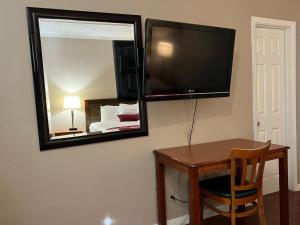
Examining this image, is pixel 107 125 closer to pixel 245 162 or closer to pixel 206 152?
pixel 206 152

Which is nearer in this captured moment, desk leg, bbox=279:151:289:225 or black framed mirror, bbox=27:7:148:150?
black framed mirror, bbox=27:7:148:150

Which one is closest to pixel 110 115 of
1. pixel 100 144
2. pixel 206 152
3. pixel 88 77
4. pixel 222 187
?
pixel 100 144

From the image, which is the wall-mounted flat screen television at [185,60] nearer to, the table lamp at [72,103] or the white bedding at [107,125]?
the white bedding at [107,125]

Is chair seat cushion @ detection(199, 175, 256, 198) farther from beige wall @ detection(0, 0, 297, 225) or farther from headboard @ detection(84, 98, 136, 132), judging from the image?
headboard @ detection(84, 98, 136, 132)

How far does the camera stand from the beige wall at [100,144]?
2031 mm

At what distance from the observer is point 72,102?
224 cm

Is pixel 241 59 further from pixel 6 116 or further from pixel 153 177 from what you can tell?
pixel 6 116

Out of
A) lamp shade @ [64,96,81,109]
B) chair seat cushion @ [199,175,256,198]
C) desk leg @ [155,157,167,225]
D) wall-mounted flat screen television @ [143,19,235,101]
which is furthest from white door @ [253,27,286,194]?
lamp shade @ [64,96,81,109]

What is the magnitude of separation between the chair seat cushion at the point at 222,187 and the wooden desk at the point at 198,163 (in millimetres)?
215

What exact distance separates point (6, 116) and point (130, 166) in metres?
1.11

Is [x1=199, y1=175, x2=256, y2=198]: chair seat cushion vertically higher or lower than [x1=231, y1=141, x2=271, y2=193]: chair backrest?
lower

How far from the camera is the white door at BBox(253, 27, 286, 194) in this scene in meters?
3.26

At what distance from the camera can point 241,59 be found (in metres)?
3.06

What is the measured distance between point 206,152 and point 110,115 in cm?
92
